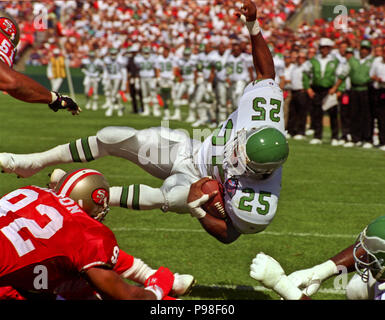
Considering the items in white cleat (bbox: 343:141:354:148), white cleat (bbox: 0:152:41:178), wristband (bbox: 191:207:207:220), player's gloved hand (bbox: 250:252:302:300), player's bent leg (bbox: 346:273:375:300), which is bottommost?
white cleat (bbox: 343:141:354:148)

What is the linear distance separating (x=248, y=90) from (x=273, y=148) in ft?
3.40

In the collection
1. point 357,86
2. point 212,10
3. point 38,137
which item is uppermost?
point 212,10

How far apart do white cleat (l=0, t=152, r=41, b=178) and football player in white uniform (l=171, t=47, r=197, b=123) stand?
15.0 meters

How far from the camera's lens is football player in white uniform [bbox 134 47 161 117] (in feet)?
74.9

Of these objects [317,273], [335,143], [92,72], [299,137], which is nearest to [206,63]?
[299,137]

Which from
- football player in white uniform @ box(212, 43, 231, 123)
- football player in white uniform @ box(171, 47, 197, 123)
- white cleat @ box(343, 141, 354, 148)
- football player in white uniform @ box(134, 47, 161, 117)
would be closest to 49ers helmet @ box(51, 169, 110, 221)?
white cleat @ box(343, 141, 354, 148)

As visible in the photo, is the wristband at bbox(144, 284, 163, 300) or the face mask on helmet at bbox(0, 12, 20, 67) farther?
the face mask on helmet at bbox(0, 12, 20, 67)

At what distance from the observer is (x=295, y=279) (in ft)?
15.5

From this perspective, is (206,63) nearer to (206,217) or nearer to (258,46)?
(258,46)

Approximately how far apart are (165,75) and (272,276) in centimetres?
1851

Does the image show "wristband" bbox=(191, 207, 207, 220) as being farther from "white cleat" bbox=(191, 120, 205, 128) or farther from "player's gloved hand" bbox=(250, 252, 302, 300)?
"white cleat" bbox=(191, 120, 205, 128)

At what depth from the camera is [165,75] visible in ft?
73.3

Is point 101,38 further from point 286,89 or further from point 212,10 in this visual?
point 286,89
